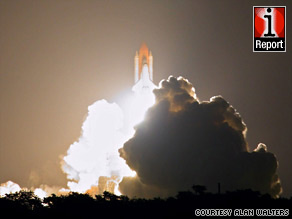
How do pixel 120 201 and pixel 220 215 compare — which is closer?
pixel 220 215

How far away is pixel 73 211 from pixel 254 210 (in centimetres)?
2592

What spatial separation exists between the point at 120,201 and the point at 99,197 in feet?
12.0

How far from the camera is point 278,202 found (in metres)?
185

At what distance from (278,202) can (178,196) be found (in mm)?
14946

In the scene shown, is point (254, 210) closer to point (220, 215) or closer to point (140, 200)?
point (220, 215)

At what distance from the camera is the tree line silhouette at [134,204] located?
181125 mm

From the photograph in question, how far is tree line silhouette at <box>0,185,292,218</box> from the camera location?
18112cm

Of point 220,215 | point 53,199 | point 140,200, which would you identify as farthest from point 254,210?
point 53,199

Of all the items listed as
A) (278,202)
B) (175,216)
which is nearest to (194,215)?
(175,216)

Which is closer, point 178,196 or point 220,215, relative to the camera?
point 220,215

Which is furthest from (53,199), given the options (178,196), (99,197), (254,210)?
→ (254,210)

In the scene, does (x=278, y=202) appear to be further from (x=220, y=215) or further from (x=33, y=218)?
(x=33, y=218)

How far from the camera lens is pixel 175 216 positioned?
180 m

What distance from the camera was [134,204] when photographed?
18688cm
